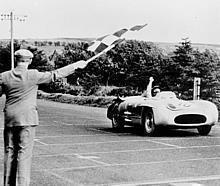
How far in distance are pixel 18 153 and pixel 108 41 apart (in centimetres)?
163

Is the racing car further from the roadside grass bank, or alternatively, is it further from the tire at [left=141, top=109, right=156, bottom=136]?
the roadside grass bank

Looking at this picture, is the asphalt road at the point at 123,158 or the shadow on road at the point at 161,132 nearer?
the asphalt road at the point at 123,158

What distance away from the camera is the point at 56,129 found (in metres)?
18.0

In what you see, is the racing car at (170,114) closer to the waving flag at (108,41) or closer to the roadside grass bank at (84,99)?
the waving flag at (108,41)

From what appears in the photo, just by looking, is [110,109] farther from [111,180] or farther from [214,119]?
[111,180]

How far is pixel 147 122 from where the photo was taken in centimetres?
1583

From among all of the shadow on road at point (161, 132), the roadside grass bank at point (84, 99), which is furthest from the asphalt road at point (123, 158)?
the roadside grass bank at point (84, 99)

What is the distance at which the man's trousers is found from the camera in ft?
22.6

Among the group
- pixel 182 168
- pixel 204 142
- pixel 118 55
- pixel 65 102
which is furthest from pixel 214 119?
pixel 118 55

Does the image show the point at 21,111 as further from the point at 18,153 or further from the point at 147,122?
the point at 147,122

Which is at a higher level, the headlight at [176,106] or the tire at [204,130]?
the headlight at [176,106]

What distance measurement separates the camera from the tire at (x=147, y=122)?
15.6 m

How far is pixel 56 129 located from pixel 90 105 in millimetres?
16620

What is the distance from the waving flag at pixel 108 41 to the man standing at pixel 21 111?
30 cm
